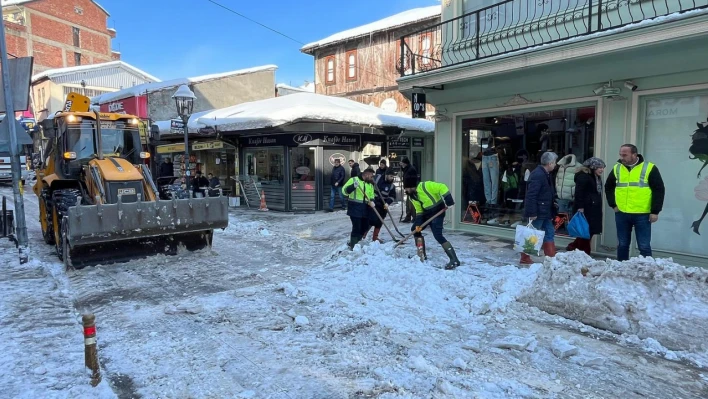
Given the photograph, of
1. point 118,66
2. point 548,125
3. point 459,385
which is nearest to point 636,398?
point 459,385

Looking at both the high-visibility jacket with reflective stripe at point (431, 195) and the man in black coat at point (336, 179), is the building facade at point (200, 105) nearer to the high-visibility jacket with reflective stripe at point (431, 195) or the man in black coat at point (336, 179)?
the man in black coat at point (336, 179)

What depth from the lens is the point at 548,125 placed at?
8.87 meters

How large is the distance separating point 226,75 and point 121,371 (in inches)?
832

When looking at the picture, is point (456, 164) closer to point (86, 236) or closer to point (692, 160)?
point (692, 160)

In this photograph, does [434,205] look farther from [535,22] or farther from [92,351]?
[92,351]

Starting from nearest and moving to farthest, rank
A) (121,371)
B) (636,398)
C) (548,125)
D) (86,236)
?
(636,398) < (121,371) < (86,236) < (548,125)

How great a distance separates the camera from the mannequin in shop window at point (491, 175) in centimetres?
1009

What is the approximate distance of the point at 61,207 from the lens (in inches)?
302

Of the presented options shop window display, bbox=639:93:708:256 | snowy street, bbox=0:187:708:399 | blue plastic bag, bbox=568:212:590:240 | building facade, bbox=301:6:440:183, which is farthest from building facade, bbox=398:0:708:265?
building facade, bbox=301:6:440:183

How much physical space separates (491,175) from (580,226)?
3.51 metres

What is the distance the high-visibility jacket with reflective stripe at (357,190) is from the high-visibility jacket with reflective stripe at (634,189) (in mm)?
3904

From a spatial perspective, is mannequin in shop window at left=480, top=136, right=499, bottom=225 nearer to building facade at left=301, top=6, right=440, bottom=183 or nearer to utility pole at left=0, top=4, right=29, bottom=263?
utility pole at left=0, top=4, right=29, bottom=263

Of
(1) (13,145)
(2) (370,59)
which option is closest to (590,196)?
(1) (13,145)

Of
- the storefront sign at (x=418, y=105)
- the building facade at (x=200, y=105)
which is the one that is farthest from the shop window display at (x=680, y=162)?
the building facade at (x=200, y=105)
